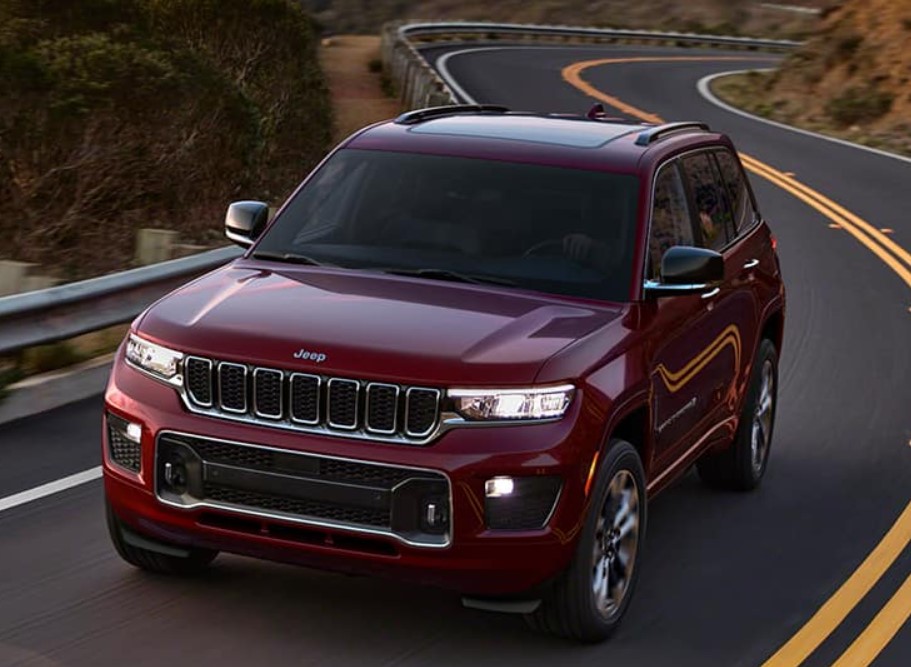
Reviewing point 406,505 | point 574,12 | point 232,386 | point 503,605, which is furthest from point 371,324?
point 574,12

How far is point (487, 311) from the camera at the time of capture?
22.0 ft

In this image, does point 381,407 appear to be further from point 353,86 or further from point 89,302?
point 353,86

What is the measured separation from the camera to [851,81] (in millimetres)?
35250

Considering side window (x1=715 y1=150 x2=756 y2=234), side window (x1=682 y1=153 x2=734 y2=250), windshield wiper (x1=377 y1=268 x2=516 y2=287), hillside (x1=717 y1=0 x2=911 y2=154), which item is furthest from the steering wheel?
hillside (x1=717 y1=0 x2=911 y2=154)

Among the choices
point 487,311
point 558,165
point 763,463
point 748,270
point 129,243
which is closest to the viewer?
point 487,311

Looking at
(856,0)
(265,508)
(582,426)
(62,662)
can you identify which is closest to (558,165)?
(582,426)

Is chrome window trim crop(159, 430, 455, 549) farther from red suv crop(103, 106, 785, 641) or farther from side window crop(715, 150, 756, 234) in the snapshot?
side window crop(715, 150, 756, 234)

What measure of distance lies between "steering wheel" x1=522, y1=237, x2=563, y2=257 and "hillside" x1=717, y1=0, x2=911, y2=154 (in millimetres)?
23549

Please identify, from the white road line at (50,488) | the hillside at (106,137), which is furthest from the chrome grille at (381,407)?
the hillside at (106,137)

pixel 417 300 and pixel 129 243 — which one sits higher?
pixel 417 300

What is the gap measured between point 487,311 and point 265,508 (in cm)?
112

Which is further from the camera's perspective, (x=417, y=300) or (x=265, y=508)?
(x=417, y=300)

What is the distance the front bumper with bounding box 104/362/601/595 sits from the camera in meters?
6.05

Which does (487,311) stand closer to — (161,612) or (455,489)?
(455,489)
